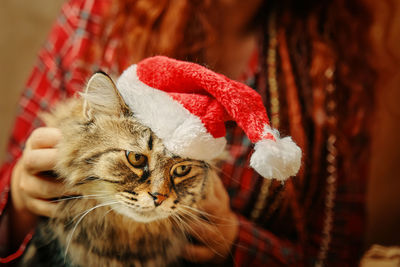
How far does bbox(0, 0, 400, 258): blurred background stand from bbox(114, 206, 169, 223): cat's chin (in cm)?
47

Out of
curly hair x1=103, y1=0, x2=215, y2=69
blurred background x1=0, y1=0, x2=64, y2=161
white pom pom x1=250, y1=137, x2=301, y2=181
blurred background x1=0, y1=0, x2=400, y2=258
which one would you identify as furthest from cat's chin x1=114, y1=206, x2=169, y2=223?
blurred background x1=0, y1=0, x2=64, y2=161

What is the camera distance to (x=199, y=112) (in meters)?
0.21

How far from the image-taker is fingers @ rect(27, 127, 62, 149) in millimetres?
286

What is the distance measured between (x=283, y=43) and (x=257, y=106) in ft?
0.93

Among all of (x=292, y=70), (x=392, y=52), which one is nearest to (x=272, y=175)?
(x=292, y=70)

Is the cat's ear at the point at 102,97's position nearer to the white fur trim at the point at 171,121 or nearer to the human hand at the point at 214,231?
the white fur trim at the point at 171,121

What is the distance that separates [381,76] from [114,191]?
0.65 m

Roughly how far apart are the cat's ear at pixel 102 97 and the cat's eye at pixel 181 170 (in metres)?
0.06

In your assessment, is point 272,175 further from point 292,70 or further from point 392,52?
point 392,52

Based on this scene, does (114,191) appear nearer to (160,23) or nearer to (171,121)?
(171,121)

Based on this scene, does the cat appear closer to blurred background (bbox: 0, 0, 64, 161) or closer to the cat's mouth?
the cat's mouth

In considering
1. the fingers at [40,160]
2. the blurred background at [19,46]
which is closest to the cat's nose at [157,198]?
the fingers at [40,160]

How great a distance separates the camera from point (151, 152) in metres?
0.23

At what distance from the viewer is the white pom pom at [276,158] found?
18 cm
